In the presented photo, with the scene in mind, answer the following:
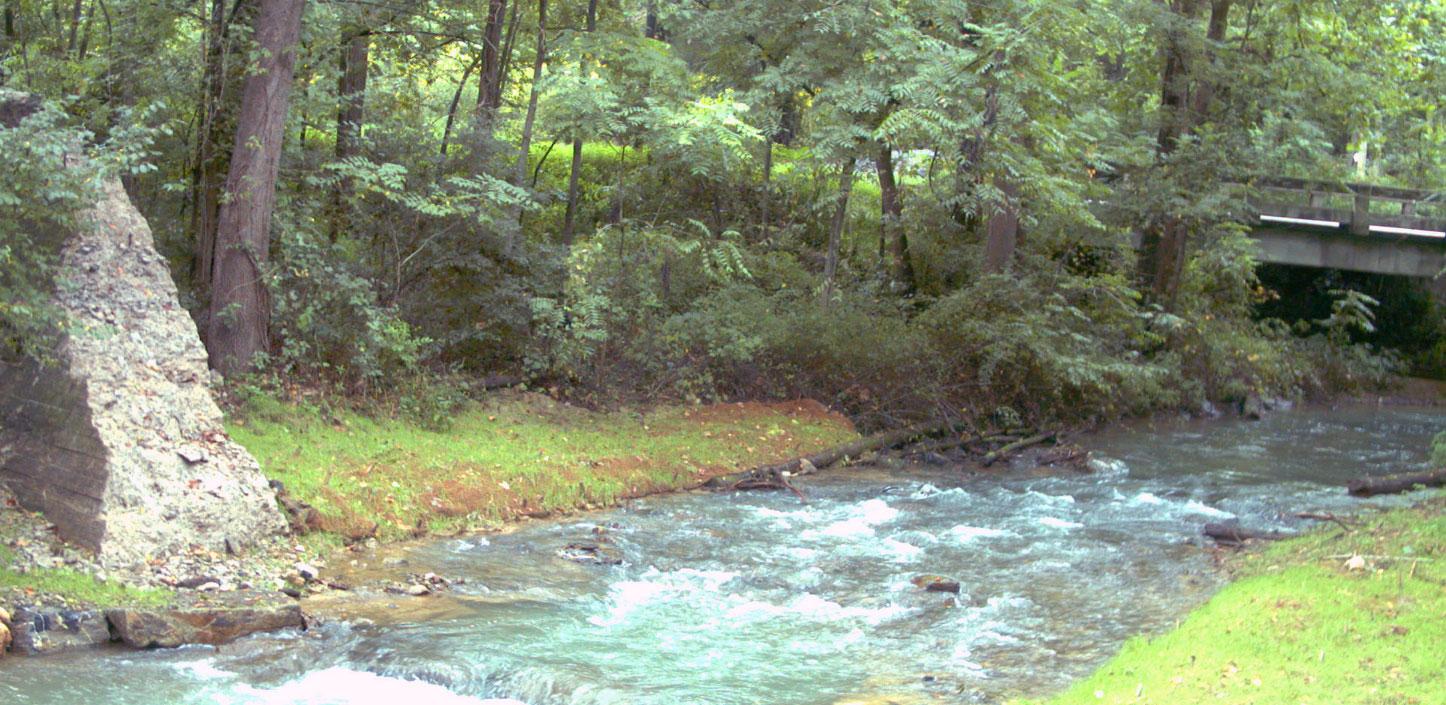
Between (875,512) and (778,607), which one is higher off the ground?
(875,512)

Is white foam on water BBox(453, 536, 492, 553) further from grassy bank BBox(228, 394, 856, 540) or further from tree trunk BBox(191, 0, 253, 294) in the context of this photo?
tree trunk BBox(191, 0, 253, 294)

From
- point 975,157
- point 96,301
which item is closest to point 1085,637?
point 96,301

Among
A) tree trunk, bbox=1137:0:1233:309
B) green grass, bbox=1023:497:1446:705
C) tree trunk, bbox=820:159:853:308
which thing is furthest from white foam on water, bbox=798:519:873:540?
tree trunk, bbox=1137:0:1233:309

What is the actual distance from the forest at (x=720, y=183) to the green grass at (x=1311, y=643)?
28.5ft

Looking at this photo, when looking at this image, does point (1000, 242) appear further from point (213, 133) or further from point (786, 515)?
point (213, 133)

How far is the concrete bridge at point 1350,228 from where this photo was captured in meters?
28.5

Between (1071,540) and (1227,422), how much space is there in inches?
498

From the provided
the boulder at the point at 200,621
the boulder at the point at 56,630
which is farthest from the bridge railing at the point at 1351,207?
the boulder at the point at 56,630

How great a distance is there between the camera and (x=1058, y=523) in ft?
47.9

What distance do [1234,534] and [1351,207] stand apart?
18.5m

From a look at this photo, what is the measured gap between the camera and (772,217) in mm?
26938

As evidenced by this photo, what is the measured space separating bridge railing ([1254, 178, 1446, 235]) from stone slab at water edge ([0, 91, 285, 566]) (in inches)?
942

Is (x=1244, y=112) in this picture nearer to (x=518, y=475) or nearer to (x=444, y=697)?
(x=518, y=475)

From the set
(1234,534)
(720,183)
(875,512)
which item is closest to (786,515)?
(875,512)
